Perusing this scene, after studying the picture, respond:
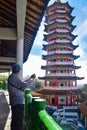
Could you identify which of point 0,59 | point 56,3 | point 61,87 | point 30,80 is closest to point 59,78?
point 61,87

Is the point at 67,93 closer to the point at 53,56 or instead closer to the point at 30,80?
the point at 53,56

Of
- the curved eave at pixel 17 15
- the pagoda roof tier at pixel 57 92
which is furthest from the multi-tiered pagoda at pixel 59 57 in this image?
the curved eave at pixel 17 15

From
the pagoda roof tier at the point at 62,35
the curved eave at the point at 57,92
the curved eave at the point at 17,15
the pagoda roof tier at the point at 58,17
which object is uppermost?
the pagoda roof tier at the point at 58,17

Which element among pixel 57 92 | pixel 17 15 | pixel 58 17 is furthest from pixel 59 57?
pixel 17 15

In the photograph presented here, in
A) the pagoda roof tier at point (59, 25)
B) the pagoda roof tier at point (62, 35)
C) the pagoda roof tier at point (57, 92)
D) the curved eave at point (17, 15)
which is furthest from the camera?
the pagoda roof tier at point (59, 25)

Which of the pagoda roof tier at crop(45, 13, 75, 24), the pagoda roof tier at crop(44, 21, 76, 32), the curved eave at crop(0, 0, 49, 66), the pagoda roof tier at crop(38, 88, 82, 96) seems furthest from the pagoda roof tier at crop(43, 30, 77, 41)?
the curved eave at crop(0, 0, 49, 66)

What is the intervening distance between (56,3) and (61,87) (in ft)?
48.6

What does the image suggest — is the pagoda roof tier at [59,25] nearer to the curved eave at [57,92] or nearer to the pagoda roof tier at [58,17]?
the pagoda roof tier at [58,17]

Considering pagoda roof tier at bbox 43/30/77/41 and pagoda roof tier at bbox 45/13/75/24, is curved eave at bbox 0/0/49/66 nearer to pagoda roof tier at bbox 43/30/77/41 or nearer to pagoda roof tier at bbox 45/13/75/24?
pagoda roof tier at bbox 43/30/77/41

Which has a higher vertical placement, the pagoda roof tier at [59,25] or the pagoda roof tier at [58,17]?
the pagoda roof tier at [58,17]

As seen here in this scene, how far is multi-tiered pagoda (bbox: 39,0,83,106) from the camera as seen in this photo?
42312 mm

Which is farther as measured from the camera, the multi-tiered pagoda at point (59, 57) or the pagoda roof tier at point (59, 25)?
the pagoda roof tier at point (59, 25)

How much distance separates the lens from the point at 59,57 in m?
44.0

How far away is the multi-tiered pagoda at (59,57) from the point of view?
4231cm
